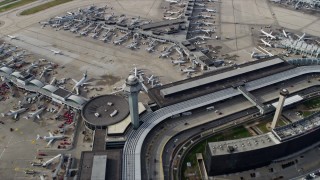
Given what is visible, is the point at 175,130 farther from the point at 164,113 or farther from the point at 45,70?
the point at 45,70

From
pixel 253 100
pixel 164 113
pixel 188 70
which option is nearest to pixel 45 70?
pixel 164 113

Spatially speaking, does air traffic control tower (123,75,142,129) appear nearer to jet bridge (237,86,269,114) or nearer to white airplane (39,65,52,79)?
jet bridge (237,86,269,114)

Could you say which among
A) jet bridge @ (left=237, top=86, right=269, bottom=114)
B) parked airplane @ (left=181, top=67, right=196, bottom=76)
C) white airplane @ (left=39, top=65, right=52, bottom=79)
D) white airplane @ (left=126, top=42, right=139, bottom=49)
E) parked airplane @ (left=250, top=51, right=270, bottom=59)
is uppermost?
white airplane @ (left=126, top=42, right=139, bottom=49)

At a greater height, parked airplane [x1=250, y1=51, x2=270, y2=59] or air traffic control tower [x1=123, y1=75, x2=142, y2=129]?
parked airplane [x1=250, y1=51, x2=270, y2=59]

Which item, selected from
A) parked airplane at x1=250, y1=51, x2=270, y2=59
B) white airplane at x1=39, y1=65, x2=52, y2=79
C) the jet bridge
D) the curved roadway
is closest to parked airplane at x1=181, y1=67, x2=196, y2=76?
the curved roadway

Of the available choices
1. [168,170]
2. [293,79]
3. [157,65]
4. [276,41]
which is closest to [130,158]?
[168,170]

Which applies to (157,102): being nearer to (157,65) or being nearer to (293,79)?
(157,65)
